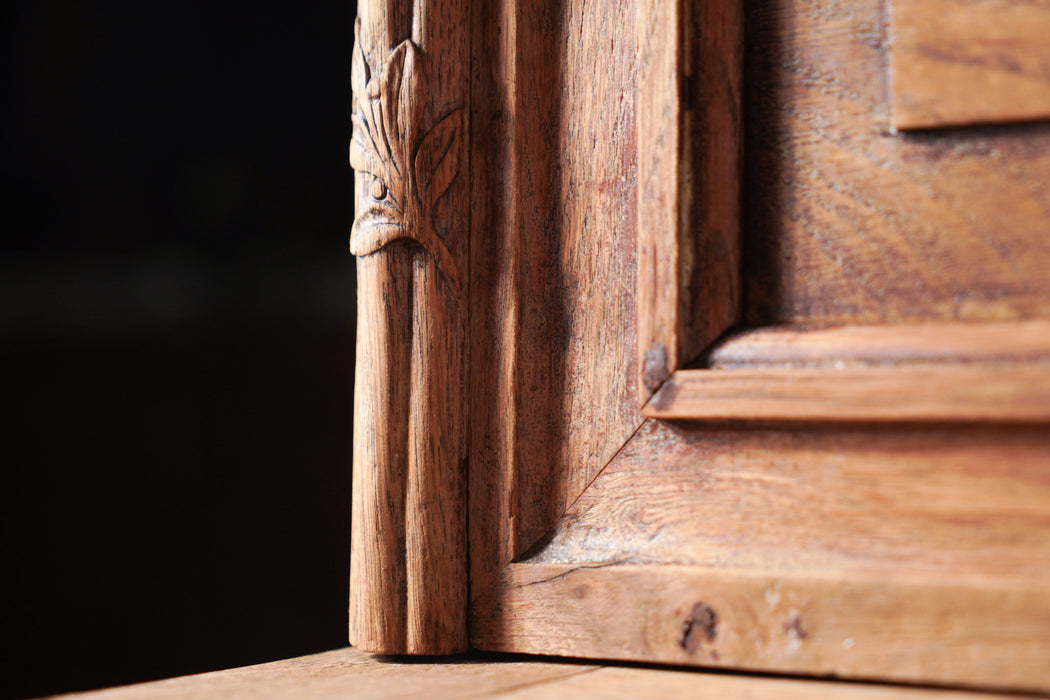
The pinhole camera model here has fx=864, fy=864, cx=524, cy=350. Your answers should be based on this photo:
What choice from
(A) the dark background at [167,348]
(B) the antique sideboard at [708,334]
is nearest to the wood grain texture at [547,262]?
(B) the antique sideboard at [708,334]

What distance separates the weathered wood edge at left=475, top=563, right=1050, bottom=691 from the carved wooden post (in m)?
0.05

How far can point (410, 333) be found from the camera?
0.52 m

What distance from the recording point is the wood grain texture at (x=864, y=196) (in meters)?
0.44

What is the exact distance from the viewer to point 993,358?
0.42 metres

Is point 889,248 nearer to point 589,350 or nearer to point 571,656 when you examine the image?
point 589,350

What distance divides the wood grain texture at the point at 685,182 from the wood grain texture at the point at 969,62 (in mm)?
91

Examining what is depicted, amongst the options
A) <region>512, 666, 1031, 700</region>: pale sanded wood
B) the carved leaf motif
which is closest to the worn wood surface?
<region>512, 666, 1031, 700</region>: pale sanded wood

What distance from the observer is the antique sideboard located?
1.40 feet

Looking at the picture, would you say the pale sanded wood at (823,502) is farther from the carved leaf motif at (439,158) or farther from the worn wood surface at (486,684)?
the carved leaf motif at (439,158)

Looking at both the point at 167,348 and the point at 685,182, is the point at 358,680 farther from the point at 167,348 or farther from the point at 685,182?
the point at 167,348

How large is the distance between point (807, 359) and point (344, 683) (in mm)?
297

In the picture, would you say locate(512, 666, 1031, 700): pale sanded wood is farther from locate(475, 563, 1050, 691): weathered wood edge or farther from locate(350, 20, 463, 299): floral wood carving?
locate(350, 20, 463, 299): floral wood carving

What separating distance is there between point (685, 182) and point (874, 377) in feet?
0.48

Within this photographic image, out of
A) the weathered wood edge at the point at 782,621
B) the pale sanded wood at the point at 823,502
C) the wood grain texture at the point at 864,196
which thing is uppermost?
the wood grain texture at the point at 864,196
